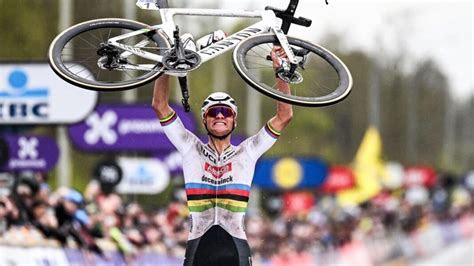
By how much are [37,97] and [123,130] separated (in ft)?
7.68

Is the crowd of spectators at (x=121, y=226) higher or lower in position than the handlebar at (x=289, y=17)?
lower

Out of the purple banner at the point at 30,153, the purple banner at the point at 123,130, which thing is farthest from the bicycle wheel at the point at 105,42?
the purple banner at the point at 123,130

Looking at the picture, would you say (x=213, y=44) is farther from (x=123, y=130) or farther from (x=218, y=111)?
(x=123, y=130)

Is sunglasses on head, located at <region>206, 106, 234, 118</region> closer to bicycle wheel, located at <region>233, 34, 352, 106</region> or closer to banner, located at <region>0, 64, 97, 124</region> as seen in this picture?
bicycle wheel, located at <region>233, 34, 352, 106</region>

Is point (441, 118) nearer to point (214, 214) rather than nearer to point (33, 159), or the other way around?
point (33, 159)

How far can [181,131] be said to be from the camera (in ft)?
27.8

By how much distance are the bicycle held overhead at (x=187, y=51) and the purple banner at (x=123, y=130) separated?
24.3ft

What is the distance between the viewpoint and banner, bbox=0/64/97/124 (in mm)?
14727

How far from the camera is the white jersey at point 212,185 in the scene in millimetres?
8438

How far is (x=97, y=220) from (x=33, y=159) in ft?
4.83

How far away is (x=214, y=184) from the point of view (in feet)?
27.7

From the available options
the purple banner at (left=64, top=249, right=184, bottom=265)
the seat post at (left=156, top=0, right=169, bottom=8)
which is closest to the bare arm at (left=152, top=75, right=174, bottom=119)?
the seat post at (left=156, top=0, right=169, bottom=8)

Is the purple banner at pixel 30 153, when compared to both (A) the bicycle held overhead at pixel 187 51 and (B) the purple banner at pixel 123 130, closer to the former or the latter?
(B) the purple banner at pixel 123 130

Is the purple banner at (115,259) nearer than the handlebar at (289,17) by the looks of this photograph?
No
